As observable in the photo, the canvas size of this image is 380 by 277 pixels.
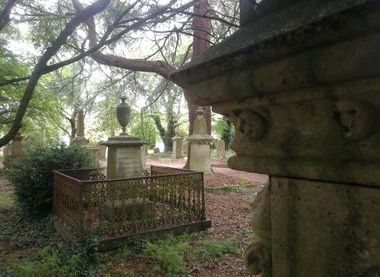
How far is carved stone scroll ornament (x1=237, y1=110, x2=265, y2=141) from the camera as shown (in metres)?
1.49

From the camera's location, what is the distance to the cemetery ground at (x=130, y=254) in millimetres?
5074

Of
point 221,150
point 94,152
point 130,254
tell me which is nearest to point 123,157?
point 130,254

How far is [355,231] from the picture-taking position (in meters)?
1.24

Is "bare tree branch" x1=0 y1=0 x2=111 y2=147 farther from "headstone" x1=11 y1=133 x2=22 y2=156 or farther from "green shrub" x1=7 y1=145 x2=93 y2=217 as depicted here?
"headstone" x1=11 y1=133 x2=22 y2=156

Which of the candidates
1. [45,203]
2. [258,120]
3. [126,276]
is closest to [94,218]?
[45,203]

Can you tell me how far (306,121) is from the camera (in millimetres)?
1354

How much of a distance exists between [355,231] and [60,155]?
872 centimetres

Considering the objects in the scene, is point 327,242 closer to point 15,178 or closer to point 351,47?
point 351,47

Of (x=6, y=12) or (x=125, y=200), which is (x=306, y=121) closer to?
(x=6, y=12)

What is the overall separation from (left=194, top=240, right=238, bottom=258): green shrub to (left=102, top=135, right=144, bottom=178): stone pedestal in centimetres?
257

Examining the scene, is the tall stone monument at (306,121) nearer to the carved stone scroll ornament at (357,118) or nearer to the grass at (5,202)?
the carved stone scroll ornament at (357,118)

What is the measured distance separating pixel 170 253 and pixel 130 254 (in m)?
0.80

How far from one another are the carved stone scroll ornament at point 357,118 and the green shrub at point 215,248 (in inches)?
192

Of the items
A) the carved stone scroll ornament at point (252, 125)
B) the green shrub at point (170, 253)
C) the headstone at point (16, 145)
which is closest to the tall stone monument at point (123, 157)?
the green shrub at point (170, 253)
